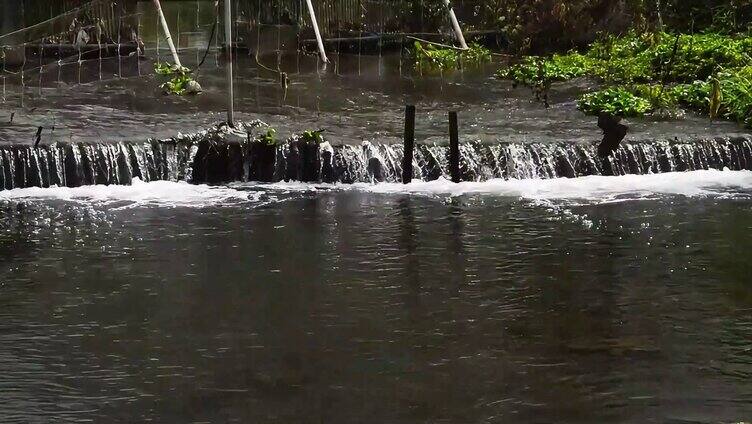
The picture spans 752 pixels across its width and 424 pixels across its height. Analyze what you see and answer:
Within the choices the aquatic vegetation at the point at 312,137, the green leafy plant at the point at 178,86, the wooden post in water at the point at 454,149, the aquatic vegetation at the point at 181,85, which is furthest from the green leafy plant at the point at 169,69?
the wooden post in water at the point at 454,149

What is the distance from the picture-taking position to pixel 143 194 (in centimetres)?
1881

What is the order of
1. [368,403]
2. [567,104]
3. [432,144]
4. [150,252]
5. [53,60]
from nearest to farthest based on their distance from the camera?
[368,403], [150,252], [432,144], [567,104], [53,60]

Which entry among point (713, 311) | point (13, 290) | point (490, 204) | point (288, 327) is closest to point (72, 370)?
point (288, 327)

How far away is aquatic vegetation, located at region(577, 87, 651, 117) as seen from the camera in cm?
2366

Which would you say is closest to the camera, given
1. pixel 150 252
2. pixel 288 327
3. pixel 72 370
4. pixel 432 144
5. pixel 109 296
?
pixel 72 370

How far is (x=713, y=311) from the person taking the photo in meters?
12.2

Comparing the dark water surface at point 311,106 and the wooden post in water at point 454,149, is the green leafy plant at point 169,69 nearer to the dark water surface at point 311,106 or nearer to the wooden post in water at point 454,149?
the dark water surface at point 311,106

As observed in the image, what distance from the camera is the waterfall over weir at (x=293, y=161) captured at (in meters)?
19.5

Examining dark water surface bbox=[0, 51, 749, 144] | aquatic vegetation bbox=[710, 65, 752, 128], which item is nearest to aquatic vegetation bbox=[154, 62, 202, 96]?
dark water surface bbox=[0, 51, 749, 144]

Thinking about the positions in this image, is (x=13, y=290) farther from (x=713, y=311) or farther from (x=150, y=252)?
(x=713, y=311)

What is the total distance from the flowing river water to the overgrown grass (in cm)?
83

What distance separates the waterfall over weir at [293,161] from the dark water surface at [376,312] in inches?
60.8

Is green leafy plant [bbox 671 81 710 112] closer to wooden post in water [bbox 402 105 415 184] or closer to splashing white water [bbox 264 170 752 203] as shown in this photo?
splashing white water [bbox 264 170 752 203]

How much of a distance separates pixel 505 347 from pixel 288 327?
2.01 m
